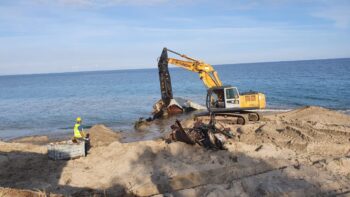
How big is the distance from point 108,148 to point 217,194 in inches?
278

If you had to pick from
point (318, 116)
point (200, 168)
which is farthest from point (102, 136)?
point (318, 116)

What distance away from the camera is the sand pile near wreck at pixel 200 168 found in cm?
1170

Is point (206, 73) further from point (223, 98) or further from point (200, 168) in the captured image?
point (200, 168)

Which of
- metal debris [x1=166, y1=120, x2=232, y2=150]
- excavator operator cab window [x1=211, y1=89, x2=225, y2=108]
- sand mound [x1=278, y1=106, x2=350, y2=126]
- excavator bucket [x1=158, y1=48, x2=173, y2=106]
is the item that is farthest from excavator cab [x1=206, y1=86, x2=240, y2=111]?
excavator bucket [x1=158, y1=48, x2=173, y2=106]

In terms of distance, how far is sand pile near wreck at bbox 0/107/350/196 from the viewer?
11.7 m

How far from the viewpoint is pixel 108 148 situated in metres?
16.7

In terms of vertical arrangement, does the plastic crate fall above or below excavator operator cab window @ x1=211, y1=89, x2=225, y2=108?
below

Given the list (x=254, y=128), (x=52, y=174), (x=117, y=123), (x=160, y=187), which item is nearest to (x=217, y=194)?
(x=160, y=187)

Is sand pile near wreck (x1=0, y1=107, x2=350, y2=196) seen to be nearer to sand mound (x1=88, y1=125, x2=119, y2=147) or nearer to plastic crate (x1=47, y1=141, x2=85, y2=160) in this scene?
plastic crate (x1=47, y1=141, x2=85, y2=160)

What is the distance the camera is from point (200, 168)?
13.6m

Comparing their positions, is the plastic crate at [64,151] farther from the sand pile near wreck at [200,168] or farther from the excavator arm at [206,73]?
the excavator arm at [206,73]

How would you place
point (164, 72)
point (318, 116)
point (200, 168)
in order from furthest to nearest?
point (164, 72) → point (318, 116) → point (200, 168)

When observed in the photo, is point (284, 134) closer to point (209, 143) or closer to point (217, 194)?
point (209, 143)

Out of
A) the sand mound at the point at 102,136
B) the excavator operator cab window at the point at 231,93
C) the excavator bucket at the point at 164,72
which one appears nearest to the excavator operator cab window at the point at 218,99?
the excavator operator cab window at the point at 231,93
